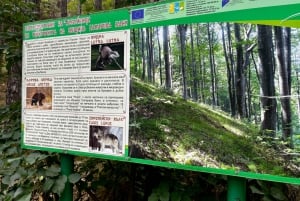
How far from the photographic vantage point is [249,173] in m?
2.09

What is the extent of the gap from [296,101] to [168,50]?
0.95 metres

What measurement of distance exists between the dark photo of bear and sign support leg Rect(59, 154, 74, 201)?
521 millimetres

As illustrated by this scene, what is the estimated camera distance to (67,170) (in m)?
3.18

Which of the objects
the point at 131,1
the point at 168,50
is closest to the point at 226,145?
the point at 168,50

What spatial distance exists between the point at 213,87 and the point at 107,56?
89 centimetres

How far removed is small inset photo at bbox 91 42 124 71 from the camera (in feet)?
8.82

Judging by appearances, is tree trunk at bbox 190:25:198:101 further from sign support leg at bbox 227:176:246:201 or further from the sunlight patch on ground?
sign support leg at bbox 227:176:246:201

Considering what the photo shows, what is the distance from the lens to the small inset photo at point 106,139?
2.68 meters

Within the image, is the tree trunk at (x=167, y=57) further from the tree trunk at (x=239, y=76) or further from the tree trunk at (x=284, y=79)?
the tree trunk at (x=284, y=79)

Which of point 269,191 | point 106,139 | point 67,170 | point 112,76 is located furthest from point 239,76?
point 67,170

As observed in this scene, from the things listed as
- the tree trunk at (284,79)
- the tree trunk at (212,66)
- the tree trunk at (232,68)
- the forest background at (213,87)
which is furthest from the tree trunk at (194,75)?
the tree trunk at (284,79)

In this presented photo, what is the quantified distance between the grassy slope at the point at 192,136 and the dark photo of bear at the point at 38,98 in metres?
0.99

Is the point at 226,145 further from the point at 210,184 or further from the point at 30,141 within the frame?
the point at 30,141

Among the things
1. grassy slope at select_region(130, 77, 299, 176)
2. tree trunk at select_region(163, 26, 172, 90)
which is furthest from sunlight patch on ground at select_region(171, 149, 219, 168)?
tree trunk at select_region(163, 26, 172, 90)
